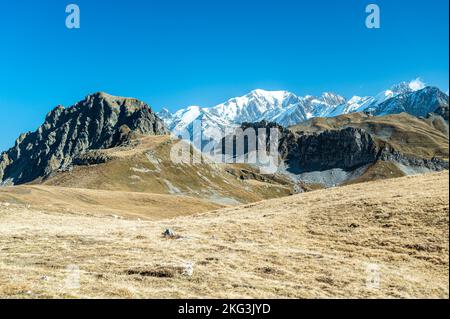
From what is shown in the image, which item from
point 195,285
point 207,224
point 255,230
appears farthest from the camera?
point 207,224

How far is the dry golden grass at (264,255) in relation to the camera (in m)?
22.6

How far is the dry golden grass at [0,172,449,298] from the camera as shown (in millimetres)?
22597

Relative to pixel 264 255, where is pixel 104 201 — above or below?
above

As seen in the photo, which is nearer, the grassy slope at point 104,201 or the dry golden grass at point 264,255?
the dry golden grass at point 264,255

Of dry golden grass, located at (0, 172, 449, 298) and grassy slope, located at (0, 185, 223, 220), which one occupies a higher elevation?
grassy slope, located at (0, 185, 223, 220)

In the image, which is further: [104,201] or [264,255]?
[104,201]

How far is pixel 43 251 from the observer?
3244cm

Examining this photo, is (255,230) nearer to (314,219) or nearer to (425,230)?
(314,219)

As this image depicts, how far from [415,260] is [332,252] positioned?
5358 mm

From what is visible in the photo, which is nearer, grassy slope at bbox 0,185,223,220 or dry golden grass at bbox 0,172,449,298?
dry golden grass at bbox 0,172,449,298

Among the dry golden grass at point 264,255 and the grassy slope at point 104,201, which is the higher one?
the grassy slope at point 104,201

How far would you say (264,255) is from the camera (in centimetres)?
2989
